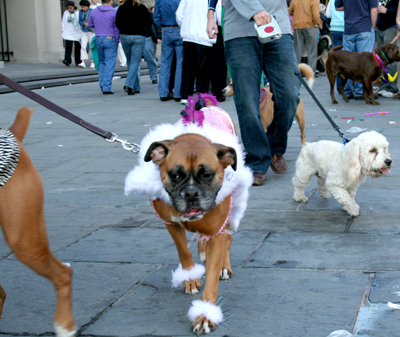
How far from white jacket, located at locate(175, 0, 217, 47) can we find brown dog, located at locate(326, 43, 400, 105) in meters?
2.38

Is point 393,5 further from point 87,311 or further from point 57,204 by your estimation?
point 87,311

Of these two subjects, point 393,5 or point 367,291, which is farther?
point 393,5

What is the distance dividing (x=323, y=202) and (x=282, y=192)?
1.38 ft

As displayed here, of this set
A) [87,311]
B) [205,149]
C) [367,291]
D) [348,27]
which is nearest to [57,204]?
[87,311]

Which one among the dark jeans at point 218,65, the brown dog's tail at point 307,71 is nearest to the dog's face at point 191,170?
the brown dog's tail at point 307,71

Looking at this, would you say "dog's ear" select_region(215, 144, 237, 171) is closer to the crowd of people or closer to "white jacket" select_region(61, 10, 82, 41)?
the crowd of people

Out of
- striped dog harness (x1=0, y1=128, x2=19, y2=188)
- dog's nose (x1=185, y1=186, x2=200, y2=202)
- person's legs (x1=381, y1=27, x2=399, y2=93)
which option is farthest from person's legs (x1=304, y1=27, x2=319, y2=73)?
striped dog harness (x1=0, y1=128, x2=19, y2=188)

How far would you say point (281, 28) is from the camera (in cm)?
524

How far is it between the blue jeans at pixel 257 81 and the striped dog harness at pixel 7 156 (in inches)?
126

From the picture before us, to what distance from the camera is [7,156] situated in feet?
7.33

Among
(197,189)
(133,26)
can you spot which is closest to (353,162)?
(197,189)

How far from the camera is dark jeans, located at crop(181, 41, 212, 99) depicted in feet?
34.9

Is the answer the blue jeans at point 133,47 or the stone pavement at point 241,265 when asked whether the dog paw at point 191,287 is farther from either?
the blue jeans at point 133,47

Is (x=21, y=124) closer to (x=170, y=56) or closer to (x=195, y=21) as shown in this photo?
(x=195, y=21)
